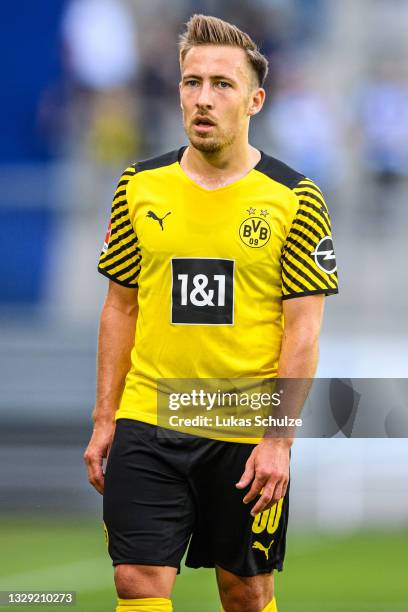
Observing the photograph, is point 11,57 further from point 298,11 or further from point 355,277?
point 355,277

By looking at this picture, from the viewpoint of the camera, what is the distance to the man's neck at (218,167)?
16.4 ft

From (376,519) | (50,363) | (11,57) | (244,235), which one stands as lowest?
(376,519)

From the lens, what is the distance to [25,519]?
33.2 feet

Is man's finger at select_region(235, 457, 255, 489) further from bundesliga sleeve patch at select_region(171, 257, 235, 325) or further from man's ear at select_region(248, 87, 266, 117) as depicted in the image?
man's ear at select_region(248, 87, 266, 117)

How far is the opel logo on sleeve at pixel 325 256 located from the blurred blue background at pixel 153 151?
22.3 feet

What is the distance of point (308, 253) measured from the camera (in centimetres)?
494

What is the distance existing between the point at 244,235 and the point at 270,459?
745 millimetres

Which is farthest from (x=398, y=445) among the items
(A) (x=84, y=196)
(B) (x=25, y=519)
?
(A) (x=84, y=196)

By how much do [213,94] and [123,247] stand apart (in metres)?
0.65

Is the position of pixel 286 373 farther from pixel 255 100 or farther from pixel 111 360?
pixel 255 100

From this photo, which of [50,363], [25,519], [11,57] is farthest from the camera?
[11,57]

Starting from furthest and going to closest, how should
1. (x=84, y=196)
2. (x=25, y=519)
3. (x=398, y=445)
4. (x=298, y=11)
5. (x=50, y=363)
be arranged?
(x=298, y=11) < (x=84, y=196) < (x=50, y=363) < (x=398, y=445) < (x=25, y=519)

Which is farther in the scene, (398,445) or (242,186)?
(398,445)

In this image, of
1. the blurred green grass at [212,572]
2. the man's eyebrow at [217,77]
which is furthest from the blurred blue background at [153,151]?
the man's eyebrow at [217,77]
